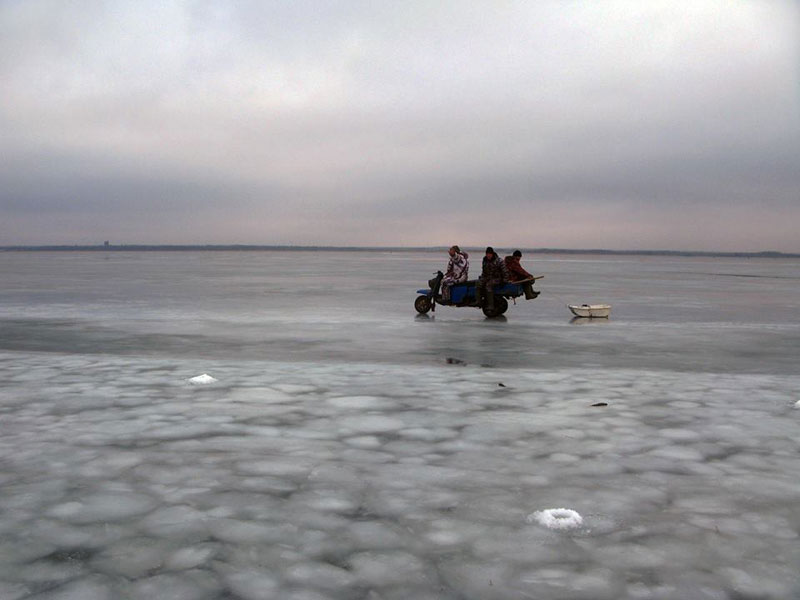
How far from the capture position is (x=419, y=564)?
11.1 ft

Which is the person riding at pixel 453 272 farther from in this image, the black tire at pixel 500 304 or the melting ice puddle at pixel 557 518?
the melting ice puddle at pixel 557 518

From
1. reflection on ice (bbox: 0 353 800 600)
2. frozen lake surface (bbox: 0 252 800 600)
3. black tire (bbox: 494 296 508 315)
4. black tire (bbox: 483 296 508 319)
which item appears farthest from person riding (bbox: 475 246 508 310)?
reflection on ice (bbox: 0 353 800 600)

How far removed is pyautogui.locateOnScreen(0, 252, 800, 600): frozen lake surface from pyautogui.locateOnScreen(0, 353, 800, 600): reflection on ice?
16 mm

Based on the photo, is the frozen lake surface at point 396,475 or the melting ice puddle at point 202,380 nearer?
the frozen lake surface at point 396,475

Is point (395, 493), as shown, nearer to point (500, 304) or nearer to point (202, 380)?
point (202, 380)

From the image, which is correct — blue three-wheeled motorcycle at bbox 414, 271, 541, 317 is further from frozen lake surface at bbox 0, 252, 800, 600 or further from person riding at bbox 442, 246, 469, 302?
frozen lake surface at bbox 0, 252, 800, 600

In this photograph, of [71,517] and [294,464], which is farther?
[294,464]

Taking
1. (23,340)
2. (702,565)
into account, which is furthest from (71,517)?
(23,340)

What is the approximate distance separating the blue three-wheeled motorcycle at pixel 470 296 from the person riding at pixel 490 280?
8 cm

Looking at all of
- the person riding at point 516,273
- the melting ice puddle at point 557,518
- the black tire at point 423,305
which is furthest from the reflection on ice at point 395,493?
the black tire at point 423,305

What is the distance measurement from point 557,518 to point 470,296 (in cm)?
1389

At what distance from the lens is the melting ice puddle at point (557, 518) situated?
12.7 ft

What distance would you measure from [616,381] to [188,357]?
18.6 feet

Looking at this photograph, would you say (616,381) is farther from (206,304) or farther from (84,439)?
(206,304)
